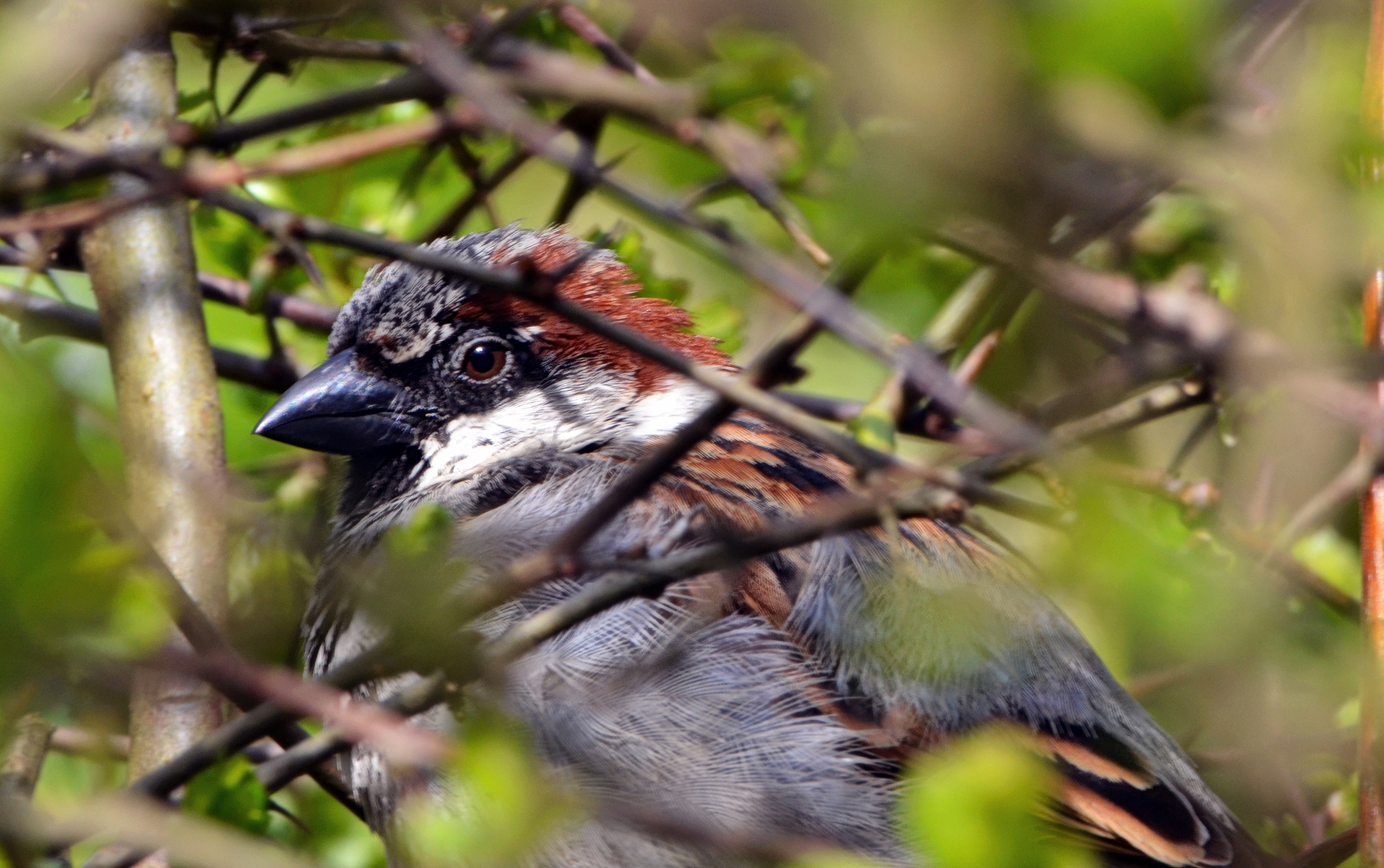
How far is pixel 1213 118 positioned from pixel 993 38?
2.13 ft

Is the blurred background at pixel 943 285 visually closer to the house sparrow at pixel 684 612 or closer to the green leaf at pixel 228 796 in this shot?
the green leaf at pixel 228 796

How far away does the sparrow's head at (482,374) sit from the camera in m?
2.83

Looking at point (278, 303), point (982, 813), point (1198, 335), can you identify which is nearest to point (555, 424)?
point (278, 303)

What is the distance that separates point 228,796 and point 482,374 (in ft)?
4.95

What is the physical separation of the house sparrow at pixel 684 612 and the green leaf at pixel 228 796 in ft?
0.80

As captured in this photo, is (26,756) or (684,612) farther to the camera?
(684,612)

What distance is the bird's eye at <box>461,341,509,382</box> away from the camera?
2.92 meters

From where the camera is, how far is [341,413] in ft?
9.16

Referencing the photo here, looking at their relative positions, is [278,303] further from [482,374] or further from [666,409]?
[666,409]

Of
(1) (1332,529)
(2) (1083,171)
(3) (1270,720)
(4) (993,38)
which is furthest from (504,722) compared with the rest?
(1) (1332,529)

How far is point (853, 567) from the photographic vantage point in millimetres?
2377

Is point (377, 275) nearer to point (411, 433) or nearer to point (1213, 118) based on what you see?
point (411, 433)

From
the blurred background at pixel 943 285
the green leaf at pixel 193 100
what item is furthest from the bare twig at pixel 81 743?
the green leaf at pixel 193 100

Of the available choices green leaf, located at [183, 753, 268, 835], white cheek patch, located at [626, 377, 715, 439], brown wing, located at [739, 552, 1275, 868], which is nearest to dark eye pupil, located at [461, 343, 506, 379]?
white cheek patch, located at [626, 377, 715, 439]
